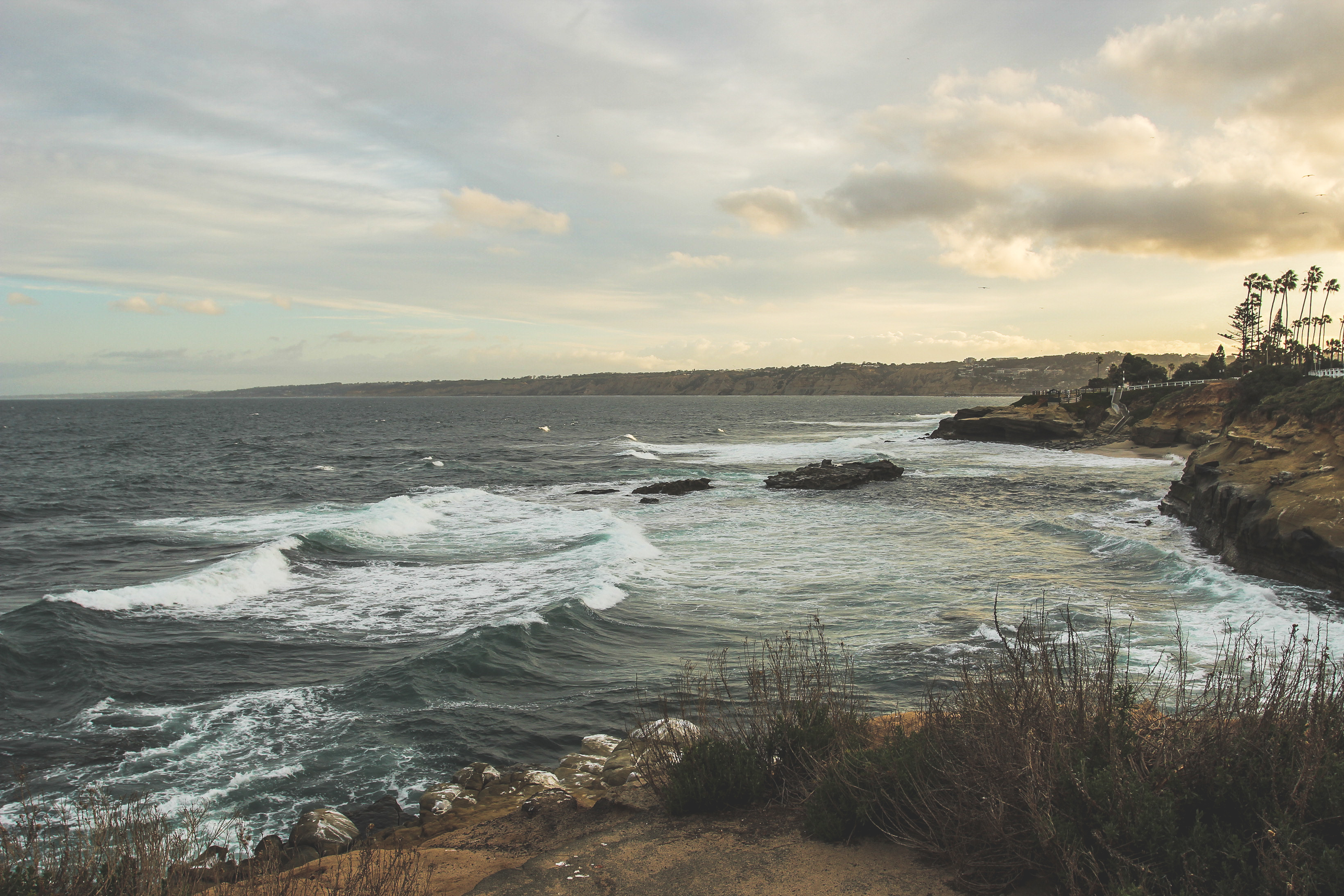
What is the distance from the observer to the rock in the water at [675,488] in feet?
113

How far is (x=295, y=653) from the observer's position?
43.2 feet

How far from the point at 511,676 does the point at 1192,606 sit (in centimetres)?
1348

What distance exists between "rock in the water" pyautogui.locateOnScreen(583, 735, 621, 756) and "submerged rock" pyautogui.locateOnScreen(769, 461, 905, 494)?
26497mm

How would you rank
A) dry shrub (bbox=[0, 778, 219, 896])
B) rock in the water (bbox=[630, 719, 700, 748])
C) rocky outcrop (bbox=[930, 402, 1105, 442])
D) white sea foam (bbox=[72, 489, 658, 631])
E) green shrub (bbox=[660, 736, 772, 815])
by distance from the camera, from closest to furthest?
dry shrub (bbox=[0, 778, 219, 896]) → green shrub (bbox=[660, 736, 772, 815]) → rock in the water (bbox=[630, 719, 700, 748]) → white sea foam (bbox=[72, 489, 658, 631]) → rocky outcrop (bbox=[930, 402, 1105, 442])

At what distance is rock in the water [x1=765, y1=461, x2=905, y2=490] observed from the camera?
3512cm

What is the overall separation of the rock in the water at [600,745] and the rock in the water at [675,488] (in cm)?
2469

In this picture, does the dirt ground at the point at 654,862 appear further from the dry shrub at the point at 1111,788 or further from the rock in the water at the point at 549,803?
the rock in the water at the point at 549,803

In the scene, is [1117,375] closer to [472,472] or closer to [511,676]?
[472,472]

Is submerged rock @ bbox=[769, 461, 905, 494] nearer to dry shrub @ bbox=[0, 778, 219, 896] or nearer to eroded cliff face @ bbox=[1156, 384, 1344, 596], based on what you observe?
eroded cliff face @ bbox=[1156, 384, 1344, 596]

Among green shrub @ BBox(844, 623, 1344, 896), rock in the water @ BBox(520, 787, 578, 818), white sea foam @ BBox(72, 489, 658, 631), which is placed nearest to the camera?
green shrub @ BBox(844, 623, 1344, 896)

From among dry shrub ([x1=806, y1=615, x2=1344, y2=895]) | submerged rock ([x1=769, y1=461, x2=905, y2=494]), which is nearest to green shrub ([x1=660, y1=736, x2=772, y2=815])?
dry shrub ([x1=806, y1=615, x2=1344, y2=895])

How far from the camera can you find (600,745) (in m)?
9.14

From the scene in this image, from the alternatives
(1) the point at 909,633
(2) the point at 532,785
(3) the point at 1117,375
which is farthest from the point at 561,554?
(3) the point at 1117,375

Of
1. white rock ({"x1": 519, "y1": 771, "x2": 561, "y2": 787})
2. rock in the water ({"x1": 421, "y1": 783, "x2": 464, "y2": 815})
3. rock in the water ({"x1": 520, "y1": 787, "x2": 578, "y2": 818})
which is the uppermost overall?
rock in the water ({"x1": 520, "y1": 787, "x2": 578, "y2": 818})
